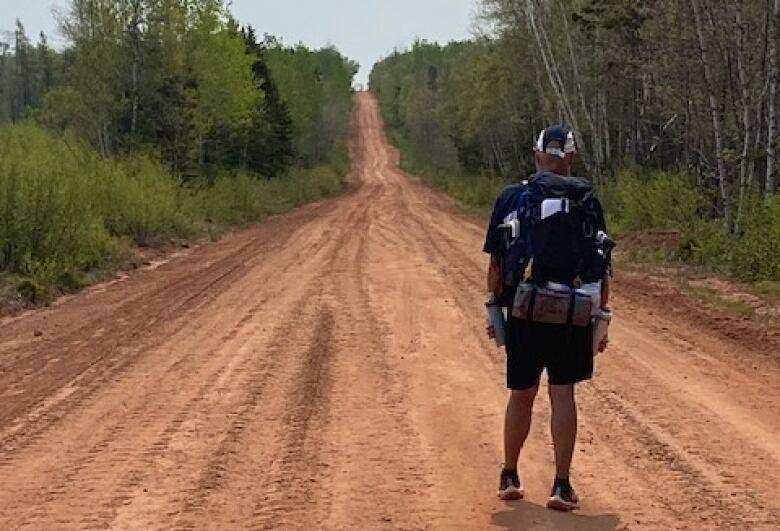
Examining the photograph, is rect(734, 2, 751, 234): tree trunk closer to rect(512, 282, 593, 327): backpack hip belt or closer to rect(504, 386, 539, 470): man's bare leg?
rect(504, 386, 539, 470): man's bare leg

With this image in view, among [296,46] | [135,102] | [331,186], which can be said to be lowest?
[331,186]

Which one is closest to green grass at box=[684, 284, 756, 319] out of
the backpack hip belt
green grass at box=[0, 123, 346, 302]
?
the backpack hip belt

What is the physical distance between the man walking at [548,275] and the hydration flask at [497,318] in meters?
0.03

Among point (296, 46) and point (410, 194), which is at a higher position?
point (296, 46)

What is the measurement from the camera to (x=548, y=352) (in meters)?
5.11

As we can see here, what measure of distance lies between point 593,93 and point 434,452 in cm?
2721

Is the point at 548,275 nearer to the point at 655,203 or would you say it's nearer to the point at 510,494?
the point at 510,494

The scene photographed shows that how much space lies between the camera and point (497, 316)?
525cm

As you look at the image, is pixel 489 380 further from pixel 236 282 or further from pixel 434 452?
pixel 236 282

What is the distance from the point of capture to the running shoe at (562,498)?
513cm

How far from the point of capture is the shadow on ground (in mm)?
4883

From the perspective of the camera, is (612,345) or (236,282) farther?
(236,282)

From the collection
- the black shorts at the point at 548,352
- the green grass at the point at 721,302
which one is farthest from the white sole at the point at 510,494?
the green grass at the point at 721,302

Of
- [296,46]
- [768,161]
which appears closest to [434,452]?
[768,161]
